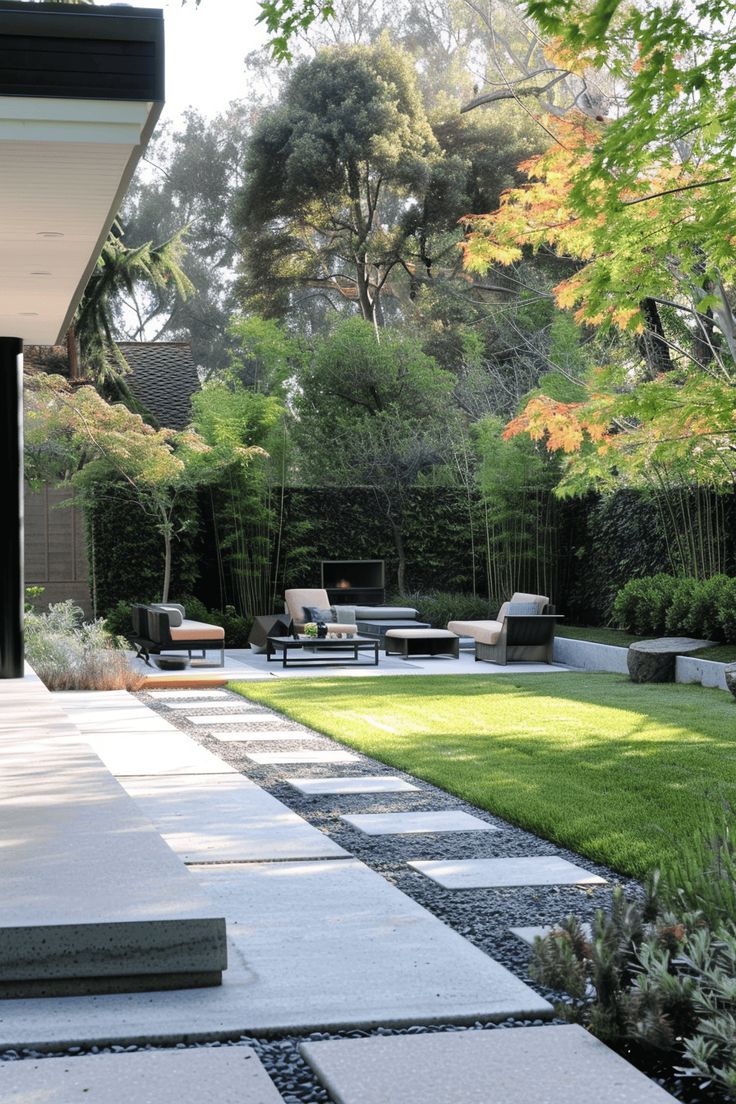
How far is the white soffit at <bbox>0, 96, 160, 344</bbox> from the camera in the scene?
4.94 meters

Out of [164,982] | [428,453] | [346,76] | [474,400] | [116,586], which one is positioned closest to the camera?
[164,982]

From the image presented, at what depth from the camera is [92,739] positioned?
26.4ft

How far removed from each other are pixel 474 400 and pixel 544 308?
3.87 metres

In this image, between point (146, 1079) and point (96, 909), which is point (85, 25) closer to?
point (96, 909)

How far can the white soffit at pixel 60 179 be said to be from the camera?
16.2 feet

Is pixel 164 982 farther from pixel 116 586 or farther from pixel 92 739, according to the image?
pixel 116 586

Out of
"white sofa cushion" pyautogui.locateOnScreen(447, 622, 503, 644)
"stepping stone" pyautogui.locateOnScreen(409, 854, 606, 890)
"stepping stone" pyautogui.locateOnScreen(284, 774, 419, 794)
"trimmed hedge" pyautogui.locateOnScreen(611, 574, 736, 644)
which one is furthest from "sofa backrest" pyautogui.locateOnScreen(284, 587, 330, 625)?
"stepping stone" pyautogui.locateOnScreen(409, 854, 606, 890)

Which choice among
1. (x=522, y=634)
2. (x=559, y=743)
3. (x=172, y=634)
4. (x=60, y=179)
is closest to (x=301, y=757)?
(x=559, y=743)

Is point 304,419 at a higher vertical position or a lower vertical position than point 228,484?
higher

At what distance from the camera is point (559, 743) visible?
8016 millimetres

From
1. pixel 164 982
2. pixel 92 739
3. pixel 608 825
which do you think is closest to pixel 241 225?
Result: pixel 92 739

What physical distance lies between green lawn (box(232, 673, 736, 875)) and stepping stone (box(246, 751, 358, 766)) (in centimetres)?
19

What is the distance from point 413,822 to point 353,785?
0.96m

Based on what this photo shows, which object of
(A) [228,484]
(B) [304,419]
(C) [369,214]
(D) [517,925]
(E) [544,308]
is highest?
(C) [369,214]
